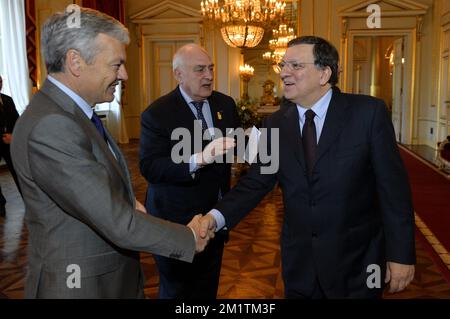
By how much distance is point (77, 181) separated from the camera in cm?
122

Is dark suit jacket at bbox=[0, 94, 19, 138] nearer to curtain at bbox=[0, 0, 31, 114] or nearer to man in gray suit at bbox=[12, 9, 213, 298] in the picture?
curtain at bbox=[0, 0, 31, 114]

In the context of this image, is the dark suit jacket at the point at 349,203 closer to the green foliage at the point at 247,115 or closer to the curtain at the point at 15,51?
the green foliage at the point at 247,115

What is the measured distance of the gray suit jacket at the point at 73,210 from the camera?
1.22 meters

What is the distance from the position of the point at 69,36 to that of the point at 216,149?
35.0 inches

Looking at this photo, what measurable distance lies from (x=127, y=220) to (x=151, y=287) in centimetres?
210

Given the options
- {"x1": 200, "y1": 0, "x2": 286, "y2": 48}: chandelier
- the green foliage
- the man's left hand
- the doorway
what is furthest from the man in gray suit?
the doorway

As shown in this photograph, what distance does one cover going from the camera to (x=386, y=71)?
16844 millimetres

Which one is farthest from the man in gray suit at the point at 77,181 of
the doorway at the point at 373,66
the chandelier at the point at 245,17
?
the doorway at the point at 373,66

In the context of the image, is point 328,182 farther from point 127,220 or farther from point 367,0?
point 367,0

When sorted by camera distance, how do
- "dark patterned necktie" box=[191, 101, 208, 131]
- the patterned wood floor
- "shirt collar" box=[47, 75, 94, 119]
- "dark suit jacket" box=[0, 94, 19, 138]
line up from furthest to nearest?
"dark suit jacket" box=[0, 94, 19, 138] → the patterned wood floor → "dark patterned necktie" box=[191, 101, 208, 131] → "shirt collar" box=[47, 75, 94, 119]

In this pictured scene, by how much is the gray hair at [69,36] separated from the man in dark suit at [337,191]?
84cm

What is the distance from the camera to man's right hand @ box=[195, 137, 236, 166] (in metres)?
2.00

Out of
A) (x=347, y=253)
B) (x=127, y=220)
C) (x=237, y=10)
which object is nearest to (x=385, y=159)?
(x=347, y=253)

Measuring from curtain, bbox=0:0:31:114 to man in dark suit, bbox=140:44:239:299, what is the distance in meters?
6.86
